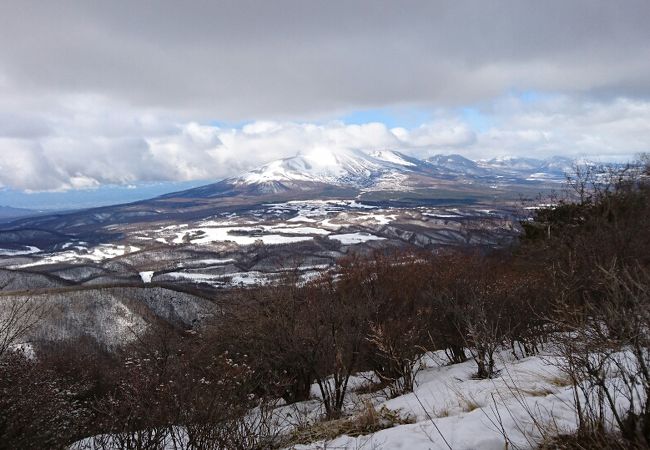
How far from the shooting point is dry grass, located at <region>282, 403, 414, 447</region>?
634cm

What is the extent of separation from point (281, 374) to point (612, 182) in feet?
104

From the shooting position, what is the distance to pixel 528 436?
4.36m

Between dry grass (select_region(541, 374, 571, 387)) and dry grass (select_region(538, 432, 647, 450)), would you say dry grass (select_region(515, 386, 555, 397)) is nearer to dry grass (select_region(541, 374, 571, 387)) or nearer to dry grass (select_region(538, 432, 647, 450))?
dry grass (select_region(541, 374, 571, 387))

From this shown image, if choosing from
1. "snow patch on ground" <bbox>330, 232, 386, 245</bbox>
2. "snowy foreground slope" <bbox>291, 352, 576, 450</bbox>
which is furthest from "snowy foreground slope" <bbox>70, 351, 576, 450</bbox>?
"snow patch on ground" <bbox>330, 232, 386, 245</bbox>

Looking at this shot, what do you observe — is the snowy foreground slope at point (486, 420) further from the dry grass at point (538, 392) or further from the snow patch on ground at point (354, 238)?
the snow patch on ground at point (354, 238)

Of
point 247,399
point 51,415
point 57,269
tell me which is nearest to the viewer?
point 247,399

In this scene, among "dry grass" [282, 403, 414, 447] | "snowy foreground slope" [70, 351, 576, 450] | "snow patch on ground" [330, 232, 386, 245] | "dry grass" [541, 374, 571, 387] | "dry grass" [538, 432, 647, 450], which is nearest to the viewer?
"dry grass" [538, 432, 647, 450]

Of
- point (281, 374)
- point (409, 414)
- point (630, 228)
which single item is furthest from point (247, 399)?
point (630, 228)

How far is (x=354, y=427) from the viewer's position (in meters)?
6.45

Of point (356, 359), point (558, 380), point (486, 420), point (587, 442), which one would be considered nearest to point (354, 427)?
point (486, 420)

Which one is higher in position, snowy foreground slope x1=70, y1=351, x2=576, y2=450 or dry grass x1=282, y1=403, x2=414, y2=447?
snowy foreground slope x1=70, y1=351, x2=576, y2=450

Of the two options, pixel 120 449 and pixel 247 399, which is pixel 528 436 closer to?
pixel 247 399

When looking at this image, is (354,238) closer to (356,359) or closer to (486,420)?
(356,359)

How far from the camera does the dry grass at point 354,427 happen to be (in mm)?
6340
